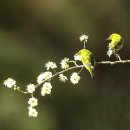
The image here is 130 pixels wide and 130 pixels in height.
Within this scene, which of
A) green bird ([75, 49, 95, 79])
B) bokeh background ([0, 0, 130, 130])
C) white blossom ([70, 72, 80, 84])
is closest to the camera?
green bird ([75, 49, 95, 79])

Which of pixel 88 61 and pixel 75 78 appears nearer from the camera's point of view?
pixel 88 61

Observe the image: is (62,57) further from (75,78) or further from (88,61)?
(88,61)

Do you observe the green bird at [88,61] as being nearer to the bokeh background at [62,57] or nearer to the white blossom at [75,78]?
the white blossom at [75,78]

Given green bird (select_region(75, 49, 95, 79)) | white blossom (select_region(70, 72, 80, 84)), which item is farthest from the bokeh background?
green bird (select_region(75, 49, 95, 79))

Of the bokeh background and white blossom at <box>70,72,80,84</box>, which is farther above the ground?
the bokeh background

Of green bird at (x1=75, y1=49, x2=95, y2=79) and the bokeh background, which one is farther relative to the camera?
the bokeh background

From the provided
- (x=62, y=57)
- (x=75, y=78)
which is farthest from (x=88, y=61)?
(x=62, y=57)

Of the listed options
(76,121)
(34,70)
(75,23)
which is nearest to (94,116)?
(76,121)

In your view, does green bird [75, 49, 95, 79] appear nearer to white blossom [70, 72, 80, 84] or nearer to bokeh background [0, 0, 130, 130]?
white blossom [70, 72, 80, 84]


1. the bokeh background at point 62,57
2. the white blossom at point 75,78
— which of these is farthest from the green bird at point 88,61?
the bokeh background at point 62,57
